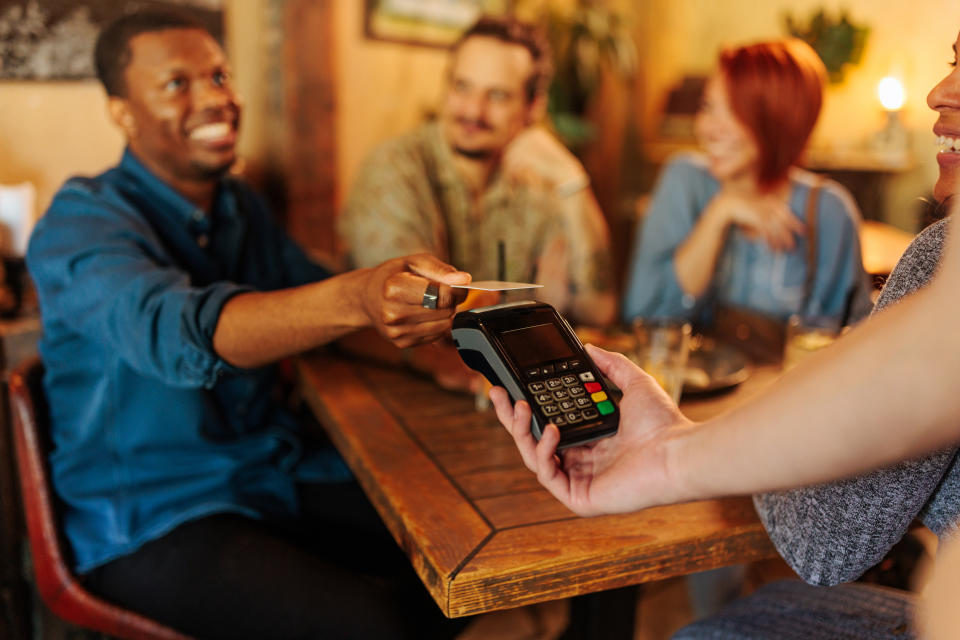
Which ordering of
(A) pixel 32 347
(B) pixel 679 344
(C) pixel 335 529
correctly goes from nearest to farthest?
1. (B) pixel 679 344
2. (C) pixel 335 529
3. (A) pixel 32 347

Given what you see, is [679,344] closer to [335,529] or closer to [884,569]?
[884,569]

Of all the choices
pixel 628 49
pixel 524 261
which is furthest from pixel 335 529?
pixel 628 49

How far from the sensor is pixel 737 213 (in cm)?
191

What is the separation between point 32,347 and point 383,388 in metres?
0.97

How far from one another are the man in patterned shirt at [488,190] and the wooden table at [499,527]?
0.72m

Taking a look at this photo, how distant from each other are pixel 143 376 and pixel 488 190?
1.14 metres

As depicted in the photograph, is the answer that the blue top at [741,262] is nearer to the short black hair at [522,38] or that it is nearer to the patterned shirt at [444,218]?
the patterned shirt at [444,218]

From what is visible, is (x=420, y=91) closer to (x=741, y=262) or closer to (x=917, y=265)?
(x=741, y=262)

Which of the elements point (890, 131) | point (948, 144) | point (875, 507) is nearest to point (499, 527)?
point (875, 507)

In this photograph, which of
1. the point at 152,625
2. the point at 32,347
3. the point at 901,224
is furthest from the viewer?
the point at 901,224

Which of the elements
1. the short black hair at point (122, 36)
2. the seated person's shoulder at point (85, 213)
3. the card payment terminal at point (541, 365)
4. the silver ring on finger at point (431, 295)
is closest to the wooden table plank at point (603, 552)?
the card payment terminal at point (541, 365)

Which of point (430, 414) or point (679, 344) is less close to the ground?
point (679, 344)

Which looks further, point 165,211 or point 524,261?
point 524,261

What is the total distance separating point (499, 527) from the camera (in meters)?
0.87
